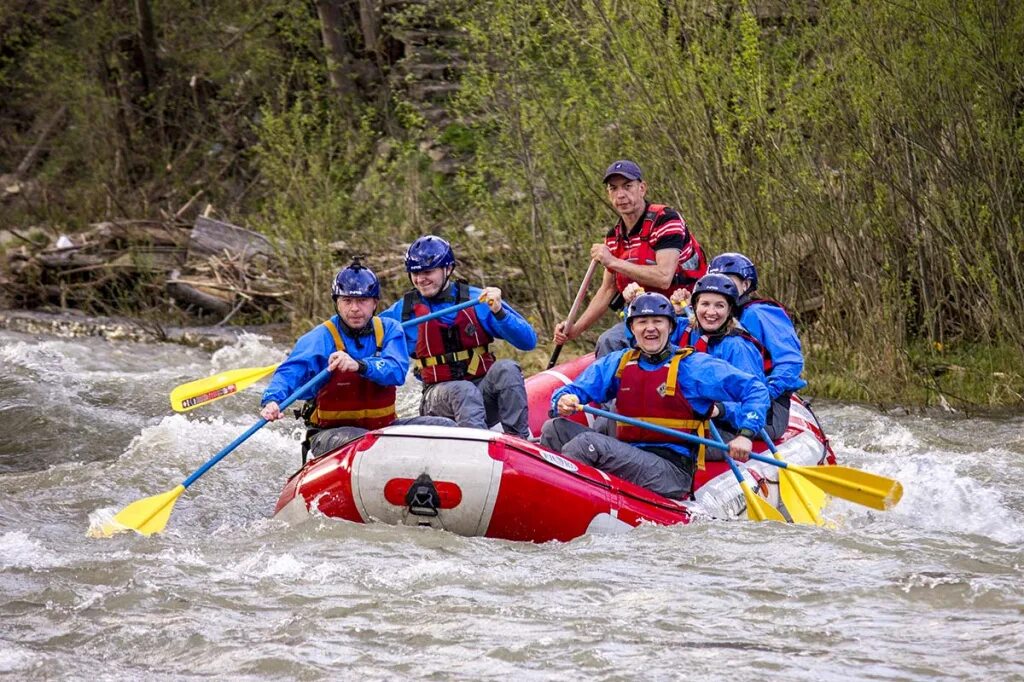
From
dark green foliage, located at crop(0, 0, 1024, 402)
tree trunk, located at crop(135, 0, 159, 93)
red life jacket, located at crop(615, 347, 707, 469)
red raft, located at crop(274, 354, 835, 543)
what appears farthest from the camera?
tree trunk, located at crop(135, 0, 159, 93)

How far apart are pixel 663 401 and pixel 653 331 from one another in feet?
1.07

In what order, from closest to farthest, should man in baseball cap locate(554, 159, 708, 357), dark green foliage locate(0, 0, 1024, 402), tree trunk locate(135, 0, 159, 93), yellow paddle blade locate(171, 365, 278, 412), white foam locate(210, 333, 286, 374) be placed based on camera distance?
yellow paddle blade locate(171, 365, 278, 412) → man in baseball cap locate(554, 159, 708, 357) → dark green foliage locate(0, 0, 1024, 402) → white foam locate(210, 333, 286, 374) → tree trunk locate(135, 0, 159, 93)

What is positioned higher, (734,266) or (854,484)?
(734,266)

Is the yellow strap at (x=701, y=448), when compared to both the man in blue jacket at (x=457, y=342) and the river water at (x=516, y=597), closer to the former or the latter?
the river water at (x=516, y=597)

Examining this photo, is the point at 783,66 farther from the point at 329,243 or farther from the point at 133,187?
the point at 133,187

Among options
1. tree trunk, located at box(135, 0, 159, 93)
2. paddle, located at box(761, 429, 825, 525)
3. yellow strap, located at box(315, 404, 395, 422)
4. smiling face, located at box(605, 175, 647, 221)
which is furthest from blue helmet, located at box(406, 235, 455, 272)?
tree trunk, located at box(135, 0, 159, 93)

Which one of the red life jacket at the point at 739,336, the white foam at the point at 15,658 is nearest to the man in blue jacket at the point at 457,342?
the red life jacket at the point at 739,336

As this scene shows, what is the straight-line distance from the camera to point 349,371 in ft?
21.0

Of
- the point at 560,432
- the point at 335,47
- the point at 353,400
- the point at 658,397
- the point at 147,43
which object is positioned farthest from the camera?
the point at 147,43

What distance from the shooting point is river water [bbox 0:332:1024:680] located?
14.9 feet

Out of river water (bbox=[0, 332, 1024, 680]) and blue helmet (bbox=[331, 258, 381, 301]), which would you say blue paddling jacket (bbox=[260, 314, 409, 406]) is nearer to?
blue helmet (bbox=[331, 258, 381, 301])

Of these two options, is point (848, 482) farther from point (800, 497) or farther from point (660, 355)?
point (660, 355)

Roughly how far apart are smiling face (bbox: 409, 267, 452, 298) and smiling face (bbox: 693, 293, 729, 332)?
1.27 metres

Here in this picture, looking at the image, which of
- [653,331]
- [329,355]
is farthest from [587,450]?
[329,355]
